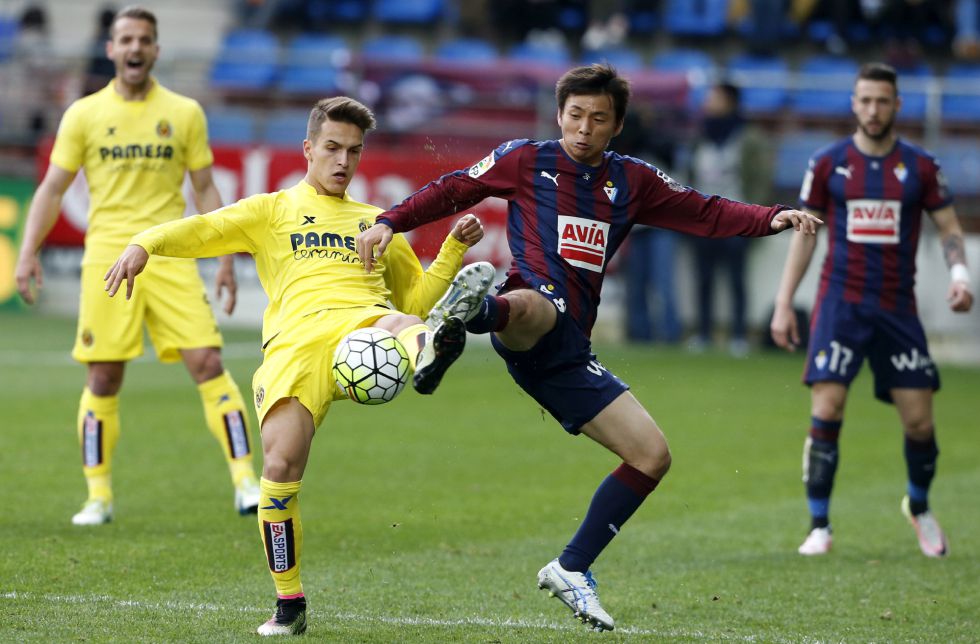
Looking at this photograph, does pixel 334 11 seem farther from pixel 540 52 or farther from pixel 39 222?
pixel 39 222

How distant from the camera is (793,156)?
18.0 metres

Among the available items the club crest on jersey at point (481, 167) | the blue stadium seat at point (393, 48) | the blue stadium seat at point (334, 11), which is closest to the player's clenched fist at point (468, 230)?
the club crest on jersey at point (481, 167)

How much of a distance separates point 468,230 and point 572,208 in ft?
1.38

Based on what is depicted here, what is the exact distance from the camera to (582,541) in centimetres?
576

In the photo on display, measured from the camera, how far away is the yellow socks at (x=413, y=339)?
5375 mm

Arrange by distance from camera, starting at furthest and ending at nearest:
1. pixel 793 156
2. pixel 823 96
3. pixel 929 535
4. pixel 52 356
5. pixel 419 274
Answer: pixel 823 96
pixel 793 156
pixel 52 356
pixel 929 535
pixel 419 274

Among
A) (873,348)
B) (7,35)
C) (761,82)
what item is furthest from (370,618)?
(7,35)

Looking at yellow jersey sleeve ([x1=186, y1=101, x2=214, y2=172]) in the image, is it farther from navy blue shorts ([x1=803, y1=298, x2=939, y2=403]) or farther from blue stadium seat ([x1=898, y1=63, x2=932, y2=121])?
blue stadium seat ([x1=898, y1=63, x2=932, y2=121])

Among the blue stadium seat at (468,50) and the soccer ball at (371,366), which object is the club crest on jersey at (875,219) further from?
the blue stadium seat at (468,50)

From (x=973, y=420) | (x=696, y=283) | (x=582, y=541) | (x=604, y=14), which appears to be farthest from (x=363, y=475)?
(x=604, y=14)

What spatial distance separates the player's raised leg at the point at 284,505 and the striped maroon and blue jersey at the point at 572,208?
884 mm

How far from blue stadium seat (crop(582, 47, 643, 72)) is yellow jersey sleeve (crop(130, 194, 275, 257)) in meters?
15.4

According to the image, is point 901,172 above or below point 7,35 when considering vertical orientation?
above

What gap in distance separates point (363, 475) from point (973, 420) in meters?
5.99
